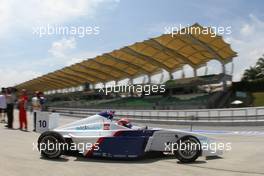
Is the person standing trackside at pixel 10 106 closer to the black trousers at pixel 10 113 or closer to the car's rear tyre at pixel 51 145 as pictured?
the black trousers at pixel 10 113

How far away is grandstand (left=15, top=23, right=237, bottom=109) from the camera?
42.5m

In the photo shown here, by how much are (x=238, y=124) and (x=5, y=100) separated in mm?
11778

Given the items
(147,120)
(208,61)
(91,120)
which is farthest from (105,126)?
(208,61)

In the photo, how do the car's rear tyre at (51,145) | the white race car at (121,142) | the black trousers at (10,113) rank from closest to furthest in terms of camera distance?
the white race car at (121,142), the car's rear tyre at (51,145), the black trousers at (10,113)

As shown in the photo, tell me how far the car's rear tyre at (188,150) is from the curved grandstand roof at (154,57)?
1116 inches

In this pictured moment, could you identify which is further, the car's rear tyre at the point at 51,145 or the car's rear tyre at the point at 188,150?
the car's rear tyre at the point at 51,145

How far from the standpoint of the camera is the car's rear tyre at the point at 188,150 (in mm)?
9406

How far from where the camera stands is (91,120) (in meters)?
10.3

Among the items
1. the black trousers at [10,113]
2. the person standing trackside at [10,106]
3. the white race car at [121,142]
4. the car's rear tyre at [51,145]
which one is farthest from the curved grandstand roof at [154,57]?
the car's rear tyre at [51,145]

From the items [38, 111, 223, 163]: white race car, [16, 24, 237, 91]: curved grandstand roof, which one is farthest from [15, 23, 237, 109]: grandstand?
[38, 111, 223, 163]: white race car

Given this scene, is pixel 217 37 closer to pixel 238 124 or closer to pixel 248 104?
pixel 248 104

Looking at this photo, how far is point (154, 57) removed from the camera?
5088cm

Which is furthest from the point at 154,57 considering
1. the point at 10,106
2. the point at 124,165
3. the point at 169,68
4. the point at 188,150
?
the point at 124,165

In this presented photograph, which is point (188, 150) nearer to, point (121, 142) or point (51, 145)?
point (121, 142)
